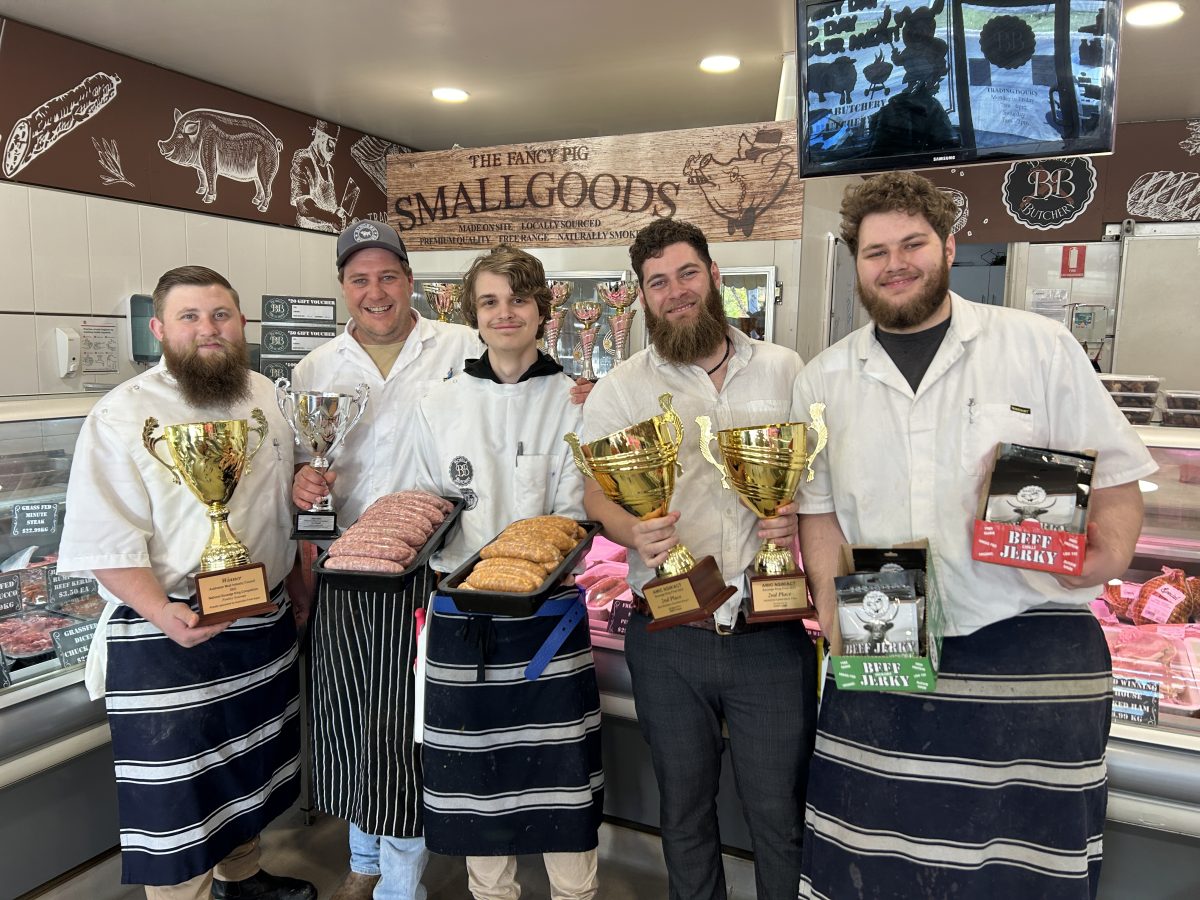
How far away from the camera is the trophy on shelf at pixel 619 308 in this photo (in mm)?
4227

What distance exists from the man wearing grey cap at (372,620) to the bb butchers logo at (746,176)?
1871 mm

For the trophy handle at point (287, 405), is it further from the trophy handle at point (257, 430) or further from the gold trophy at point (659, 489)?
the gold trophy at point (659, 489)

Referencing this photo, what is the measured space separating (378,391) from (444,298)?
1.72m

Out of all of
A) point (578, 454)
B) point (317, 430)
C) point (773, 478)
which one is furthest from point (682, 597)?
point (317, 430)

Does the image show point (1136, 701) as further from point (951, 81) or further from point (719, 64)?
point (719, 64)

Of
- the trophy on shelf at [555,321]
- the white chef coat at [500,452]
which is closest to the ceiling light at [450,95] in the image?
the trophy on shelf at [555,321]

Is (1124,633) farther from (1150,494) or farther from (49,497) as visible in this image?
(49,497)

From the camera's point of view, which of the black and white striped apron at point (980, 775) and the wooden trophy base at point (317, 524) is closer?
the black and white striped apron at point (980, 775)

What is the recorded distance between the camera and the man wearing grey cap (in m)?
2.44

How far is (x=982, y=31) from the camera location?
272 cm

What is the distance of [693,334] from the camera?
222cm

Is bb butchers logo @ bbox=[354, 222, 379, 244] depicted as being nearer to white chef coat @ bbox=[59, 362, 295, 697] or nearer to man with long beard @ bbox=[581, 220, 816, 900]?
white chef coat @ bbox=[59, 362, 295, 697]

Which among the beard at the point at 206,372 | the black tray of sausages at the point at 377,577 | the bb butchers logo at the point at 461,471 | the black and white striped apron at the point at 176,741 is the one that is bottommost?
the black and white striped apron at the point at 176,741

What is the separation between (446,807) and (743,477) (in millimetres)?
1250
